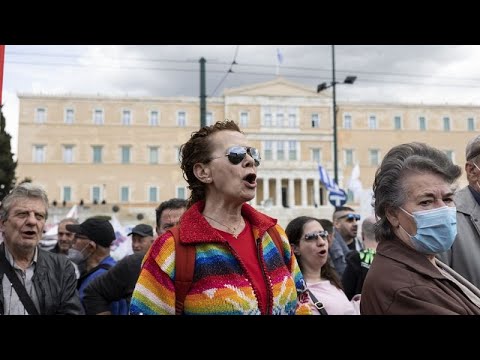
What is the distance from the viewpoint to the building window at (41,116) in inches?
2243

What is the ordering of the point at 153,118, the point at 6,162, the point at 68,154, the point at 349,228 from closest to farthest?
the point at 349,228 < the point at 6,162 < the point at 68,154 < the point at 153,118

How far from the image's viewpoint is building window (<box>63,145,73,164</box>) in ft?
185

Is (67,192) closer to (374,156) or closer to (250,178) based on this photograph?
(374,156)

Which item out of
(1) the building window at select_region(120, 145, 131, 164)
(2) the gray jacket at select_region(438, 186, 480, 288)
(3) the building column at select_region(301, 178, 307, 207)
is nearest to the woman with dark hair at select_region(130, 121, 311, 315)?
(2) the gray jacket at select_region(438, 186, 480, 288)

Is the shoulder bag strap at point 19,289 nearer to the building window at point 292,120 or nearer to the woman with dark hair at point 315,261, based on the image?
the woman with dark hair at point 315,261

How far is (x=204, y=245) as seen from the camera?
6.82 ft

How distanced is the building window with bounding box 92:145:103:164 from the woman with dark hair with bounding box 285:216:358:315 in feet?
182

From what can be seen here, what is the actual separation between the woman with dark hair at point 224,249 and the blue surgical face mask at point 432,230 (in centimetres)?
57

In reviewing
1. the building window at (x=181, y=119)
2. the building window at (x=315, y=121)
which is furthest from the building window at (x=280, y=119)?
the building window at (x=181, y=119)

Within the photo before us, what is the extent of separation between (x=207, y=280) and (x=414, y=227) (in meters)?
0.87

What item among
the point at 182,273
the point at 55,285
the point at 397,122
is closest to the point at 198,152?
the point at 182,273

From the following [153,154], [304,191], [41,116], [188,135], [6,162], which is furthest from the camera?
[304,191]

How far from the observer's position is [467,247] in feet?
9.21

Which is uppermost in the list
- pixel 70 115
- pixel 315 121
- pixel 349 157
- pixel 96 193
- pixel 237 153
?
pixel 70 115
